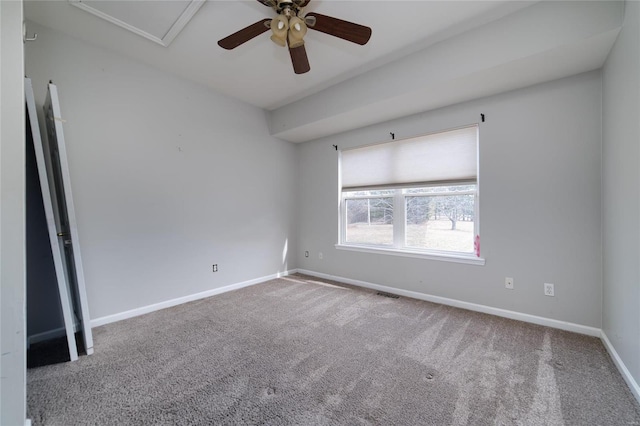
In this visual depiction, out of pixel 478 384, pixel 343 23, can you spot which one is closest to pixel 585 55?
pixel 343 23

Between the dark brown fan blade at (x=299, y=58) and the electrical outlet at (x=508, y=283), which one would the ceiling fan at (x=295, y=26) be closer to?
the dark brown fan blade at (x=299, y=58)

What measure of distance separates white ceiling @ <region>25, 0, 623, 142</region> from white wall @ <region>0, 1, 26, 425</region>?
3.82 ft

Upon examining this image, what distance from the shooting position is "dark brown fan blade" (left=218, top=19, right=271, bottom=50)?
188 cm

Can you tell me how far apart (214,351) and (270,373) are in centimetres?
60

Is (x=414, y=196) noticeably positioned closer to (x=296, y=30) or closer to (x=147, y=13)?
(x=296, y=30)

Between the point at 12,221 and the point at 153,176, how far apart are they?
181 centimetres

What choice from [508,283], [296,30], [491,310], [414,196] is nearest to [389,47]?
[296,30]

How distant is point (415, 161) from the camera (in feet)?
11.3

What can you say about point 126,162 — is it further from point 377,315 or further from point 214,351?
point 377,315

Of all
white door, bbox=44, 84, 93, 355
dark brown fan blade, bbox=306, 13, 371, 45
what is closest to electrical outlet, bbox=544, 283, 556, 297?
dark brown fan blade, bbox=306, 13, 371, 45

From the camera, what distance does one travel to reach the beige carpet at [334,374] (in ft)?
4.87

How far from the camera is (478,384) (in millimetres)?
1729

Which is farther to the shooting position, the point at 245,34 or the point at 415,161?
the point at 415,161

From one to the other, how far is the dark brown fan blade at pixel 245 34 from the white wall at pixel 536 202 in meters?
2.23
